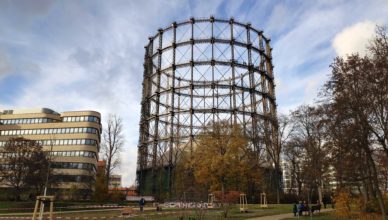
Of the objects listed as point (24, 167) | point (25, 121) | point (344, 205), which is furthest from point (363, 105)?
point (25, 121)

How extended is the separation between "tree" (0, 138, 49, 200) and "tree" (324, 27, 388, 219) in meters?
27.4

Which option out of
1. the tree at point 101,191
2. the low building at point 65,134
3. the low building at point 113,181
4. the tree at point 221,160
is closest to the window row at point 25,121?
the low building at point 65,134

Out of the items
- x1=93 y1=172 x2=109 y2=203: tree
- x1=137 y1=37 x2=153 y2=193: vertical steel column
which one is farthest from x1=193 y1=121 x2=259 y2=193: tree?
x1=137 y1=37 x2=153 y2=193: vertical steel column

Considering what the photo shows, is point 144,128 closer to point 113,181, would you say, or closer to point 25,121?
point 25,121

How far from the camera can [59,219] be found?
54.1 feet

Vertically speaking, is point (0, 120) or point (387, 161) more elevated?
point (0, 120)

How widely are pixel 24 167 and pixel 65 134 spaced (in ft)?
76.4

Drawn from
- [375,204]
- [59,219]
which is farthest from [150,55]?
[375,204]

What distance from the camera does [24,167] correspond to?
31922 mm

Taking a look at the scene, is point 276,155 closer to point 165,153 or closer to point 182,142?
point 182,142

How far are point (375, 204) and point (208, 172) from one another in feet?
28.6

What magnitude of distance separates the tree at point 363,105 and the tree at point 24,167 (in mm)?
27406

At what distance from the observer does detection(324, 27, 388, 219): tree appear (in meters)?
12.8

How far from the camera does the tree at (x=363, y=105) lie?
41.9 ft
